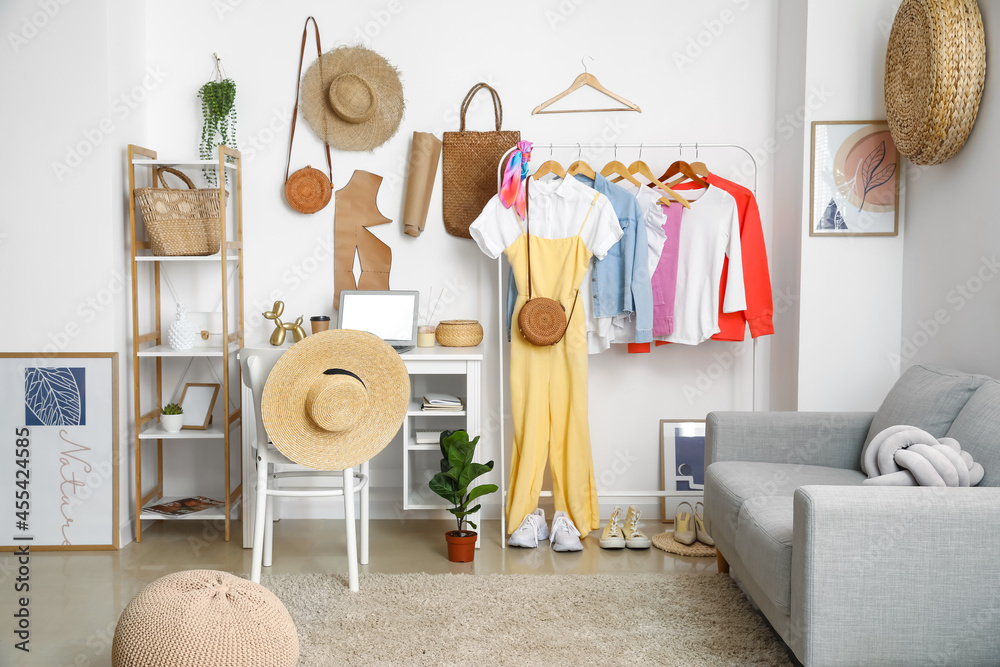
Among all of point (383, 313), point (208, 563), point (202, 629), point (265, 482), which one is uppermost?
point (383, 313)

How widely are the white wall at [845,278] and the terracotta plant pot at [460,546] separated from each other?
1.50m

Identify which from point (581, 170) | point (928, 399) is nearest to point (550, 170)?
point (581, 170)

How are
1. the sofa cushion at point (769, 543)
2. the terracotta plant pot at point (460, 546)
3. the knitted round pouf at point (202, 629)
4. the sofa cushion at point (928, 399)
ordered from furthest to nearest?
the terracotta plant pot at point (460, 546), the sofa cushion at point (928, 399), the sofa cushion at point (769, 543), the knitted round pouf at point (202, 629)

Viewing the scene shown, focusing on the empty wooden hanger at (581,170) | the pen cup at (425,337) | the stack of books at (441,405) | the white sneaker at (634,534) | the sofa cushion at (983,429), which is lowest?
the white sneaker at (634,534)

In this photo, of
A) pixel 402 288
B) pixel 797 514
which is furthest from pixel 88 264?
pixel 797 514

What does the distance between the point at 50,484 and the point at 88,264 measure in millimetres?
905

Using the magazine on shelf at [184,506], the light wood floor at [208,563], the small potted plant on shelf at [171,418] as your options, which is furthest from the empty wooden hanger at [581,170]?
the magazine on shelf at [184,506]

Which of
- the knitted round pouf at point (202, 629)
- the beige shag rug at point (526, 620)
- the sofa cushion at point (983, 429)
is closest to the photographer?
the knitted round pouf at point (202, 629)

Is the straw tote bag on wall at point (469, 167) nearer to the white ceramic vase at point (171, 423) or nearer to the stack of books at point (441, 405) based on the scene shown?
the stack of books at point (441, 405)

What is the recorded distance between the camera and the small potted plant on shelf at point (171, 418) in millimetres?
3361

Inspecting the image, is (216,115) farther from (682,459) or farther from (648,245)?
(682,459)

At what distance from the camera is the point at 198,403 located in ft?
11.7

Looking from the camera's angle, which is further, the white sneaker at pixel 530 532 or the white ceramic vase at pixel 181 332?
the white ceramic vase at pixel 181 332

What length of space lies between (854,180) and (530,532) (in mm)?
1977
